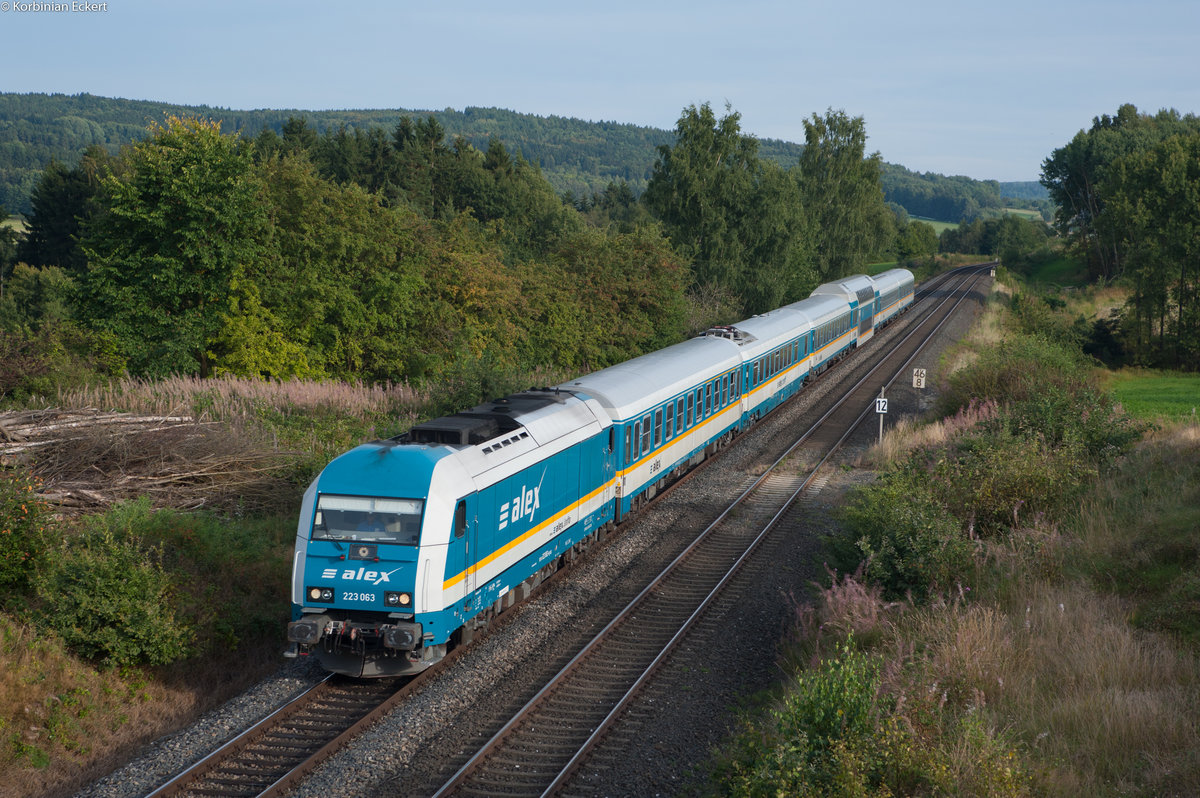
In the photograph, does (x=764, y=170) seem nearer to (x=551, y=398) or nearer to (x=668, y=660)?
(x=551, y=398)

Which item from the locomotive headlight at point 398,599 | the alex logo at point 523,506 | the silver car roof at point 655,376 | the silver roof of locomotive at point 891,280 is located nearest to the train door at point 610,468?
the silver car roof at point 655,376

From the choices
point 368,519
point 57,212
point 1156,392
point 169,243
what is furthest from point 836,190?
point 368,519

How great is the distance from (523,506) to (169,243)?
65.1 ft

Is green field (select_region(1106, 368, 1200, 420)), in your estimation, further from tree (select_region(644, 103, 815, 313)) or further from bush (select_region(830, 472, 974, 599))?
tree (select_region(644, 103, 815, 313))

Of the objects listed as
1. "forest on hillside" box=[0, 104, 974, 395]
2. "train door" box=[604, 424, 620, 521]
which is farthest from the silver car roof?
"forest on hillside" box=[0, 104, 974, 395]

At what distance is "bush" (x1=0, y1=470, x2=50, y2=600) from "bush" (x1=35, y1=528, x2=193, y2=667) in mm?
332

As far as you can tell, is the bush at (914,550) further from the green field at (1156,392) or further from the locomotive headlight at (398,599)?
the green field at (1156,392)

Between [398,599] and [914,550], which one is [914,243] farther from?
[398,599]

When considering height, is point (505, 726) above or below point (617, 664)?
above

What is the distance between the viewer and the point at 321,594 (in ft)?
38.5

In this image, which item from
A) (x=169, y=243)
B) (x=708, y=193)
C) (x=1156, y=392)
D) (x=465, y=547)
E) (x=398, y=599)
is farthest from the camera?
(x=708, y=193)

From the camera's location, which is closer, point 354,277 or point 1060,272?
point 354,277

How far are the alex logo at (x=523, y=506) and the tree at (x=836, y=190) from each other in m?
62.3

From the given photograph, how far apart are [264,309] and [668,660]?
71.2 ft
